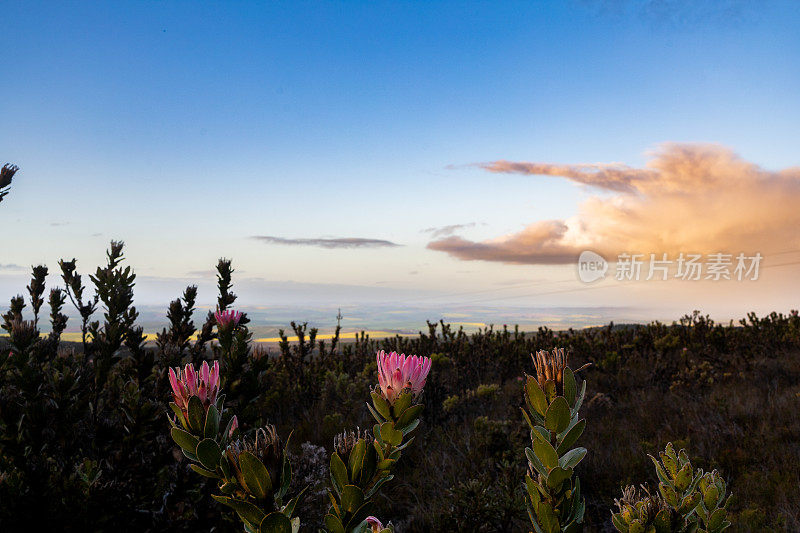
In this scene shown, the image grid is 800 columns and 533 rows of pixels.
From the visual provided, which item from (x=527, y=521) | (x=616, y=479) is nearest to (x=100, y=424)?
(x=527, y=521)

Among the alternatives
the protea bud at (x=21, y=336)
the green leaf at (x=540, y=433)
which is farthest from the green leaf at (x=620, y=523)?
the protea bud at (x=21, y=336)

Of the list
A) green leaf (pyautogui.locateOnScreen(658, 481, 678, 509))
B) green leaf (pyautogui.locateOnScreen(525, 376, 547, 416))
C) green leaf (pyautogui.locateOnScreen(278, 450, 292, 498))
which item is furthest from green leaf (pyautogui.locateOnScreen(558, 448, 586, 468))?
green leaf (pyautogui.locateOnScreen(278, 450, 292, 498))

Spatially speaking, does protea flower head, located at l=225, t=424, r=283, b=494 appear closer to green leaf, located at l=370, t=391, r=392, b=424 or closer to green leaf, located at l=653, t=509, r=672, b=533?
green leaf, located at l=370, t=391, r=392, b=424

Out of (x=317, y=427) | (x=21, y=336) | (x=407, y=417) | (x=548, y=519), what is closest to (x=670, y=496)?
(x=548, y=519)

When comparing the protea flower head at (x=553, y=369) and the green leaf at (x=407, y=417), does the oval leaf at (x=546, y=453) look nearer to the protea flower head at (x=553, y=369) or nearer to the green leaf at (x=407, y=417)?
the protea flower head at (x=553, y=369)

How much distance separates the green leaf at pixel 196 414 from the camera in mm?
1274

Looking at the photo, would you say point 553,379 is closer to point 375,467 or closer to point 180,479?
point 375,467

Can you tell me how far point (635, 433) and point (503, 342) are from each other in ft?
19.8

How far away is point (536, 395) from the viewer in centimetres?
130

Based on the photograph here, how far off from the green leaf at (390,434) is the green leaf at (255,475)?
14.1 inches

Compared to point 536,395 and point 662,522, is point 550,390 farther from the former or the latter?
point 662,522

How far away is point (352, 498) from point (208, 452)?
37cm

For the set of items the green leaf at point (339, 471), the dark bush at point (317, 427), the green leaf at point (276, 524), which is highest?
the green leaf at point (339, 471)

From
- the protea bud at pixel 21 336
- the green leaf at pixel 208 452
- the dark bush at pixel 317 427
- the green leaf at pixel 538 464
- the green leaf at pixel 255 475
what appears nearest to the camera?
the green leaf at pixel 255 475
